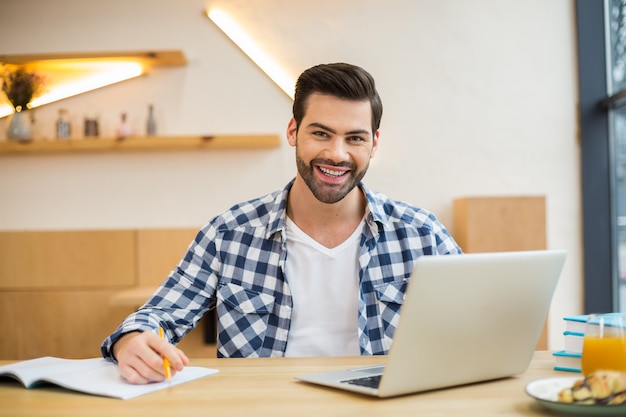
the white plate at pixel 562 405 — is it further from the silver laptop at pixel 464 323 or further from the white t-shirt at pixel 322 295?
the white t-shirt at pixel 322 295

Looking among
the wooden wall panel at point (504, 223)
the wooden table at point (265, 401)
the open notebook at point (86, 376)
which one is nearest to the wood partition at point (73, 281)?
the wooden wall panel at point (504, 223)

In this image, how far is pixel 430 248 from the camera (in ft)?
6.52

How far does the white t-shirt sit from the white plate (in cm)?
81

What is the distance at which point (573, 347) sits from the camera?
1.36m

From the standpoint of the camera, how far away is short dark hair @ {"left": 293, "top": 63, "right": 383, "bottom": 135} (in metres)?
1.99

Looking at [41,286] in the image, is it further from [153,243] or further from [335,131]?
[335,131]

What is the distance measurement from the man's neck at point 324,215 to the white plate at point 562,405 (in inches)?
39.0

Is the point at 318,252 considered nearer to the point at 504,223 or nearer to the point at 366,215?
the point at 366,215

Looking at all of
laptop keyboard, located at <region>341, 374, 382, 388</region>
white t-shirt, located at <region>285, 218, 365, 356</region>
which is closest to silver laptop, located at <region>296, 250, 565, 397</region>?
laptop keyboard, located at <region>341, 374, 382, 388</region>

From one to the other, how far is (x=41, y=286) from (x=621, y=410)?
3.42 m

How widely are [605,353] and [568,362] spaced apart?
238 mm

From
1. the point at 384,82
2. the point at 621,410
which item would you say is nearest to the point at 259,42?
the point at 384,82

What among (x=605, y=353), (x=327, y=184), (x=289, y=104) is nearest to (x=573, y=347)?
(x=605, y=353)

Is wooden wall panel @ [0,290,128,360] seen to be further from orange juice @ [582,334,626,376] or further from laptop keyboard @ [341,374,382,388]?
orange juice @ [582,334,626,376]
